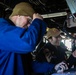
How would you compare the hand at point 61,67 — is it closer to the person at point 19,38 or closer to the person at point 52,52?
the person at point 19,38

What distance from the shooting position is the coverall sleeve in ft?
5.06

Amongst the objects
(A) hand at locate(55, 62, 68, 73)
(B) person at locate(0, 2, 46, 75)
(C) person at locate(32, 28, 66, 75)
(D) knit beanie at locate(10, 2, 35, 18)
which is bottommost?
(C) person at locate(32, 28, 66, 75)

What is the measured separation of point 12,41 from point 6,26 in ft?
0.41

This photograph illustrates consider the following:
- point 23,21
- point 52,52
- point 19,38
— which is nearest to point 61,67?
point 23,21

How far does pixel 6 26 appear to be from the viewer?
1.59 metres

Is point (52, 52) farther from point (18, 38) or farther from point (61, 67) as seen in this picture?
point (18, 38)

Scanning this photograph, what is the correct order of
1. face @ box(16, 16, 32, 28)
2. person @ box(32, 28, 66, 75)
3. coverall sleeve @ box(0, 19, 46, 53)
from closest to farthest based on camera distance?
coverall sleeve @ box(0, 19, 46, 53)
face @ box(16, 16, 32, 28)
person @ box(32, 28, 66, 75)

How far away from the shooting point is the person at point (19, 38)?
155 centimetres

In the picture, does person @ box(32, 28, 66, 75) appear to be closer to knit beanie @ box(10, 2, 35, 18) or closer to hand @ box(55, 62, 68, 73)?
hand @ box(55, 62, 68, 73)

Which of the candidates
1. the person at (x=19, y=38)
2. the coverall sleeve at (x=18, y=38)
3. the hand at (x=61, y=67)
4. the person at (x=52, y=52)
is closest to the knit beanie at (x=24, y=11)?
the person at (x=19, y=38)

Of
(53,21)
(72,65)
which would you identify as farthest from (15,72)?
(53,21)

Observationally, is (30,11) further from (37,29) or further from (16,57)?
(16,57)

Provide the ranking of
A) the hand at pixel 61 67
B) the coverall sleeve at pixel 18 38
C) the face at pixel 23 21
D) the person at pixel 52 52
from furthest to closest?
the person at pixel 52 52 < the hand at pixel 61 67 < the face at pixel 23 21 < the coverall sleeve at pixel 18 38

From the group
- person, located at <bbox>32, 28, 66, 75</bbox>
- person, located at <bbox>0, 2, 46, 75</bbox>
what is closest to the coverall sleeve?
person, located at <bbox>0, 2, 46, 75</bbox>
